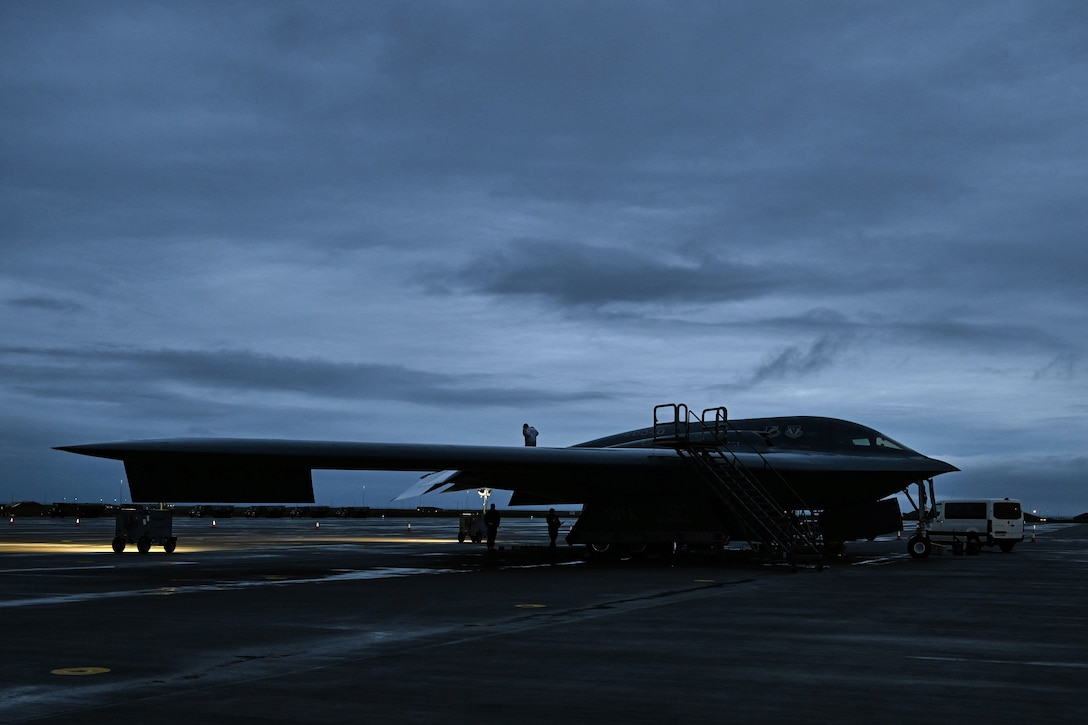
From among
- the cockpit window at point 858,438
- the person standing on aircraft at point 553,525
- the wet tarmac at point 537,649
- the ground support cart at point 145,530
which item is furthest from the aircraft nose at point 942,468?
the ground support cart at point 145,530

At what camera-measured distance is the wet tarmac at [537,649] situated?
7.80m

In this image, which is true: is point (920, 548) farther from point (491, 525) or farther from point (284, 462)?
point (284, 462)

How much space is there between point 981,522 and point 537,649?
32413mm

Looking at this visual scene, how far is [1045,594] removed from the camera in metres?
18.3

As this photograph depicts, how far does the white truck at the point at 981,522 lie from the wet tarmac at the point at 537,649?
17.1 meters

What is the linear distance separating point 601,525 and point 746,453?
4.58 m

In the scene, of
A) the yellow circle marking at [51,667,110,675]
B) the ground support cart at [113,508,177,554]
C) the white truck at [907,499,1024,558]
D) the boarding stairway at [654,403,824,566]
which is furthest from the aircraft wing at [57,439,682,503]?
the white truck at [907,499,1024,558]

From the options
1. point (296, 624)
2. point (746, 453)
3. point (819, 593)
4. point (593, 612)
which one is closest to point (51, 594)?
point (296, 624)

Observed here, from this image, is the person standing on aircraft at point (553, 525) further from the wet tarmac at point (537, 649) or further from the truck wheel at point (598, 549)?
the wet tarmac at point (537, 649)

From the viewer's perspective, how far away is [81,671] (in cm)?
925

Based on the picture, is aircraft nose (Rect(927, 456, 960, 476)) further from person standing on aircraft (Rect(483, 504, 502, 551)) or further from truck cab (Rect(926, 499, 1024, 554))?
person standing on aircraft (Rect(483, 504, 502, 551))

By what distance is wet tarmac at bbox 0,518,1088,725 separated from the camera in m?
7.80

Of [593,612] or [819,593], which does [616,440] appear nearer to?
[819,593]

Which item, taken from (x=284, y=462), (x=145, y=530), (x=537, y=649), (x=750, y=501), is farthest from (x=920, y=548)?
(x=145, y=530)
